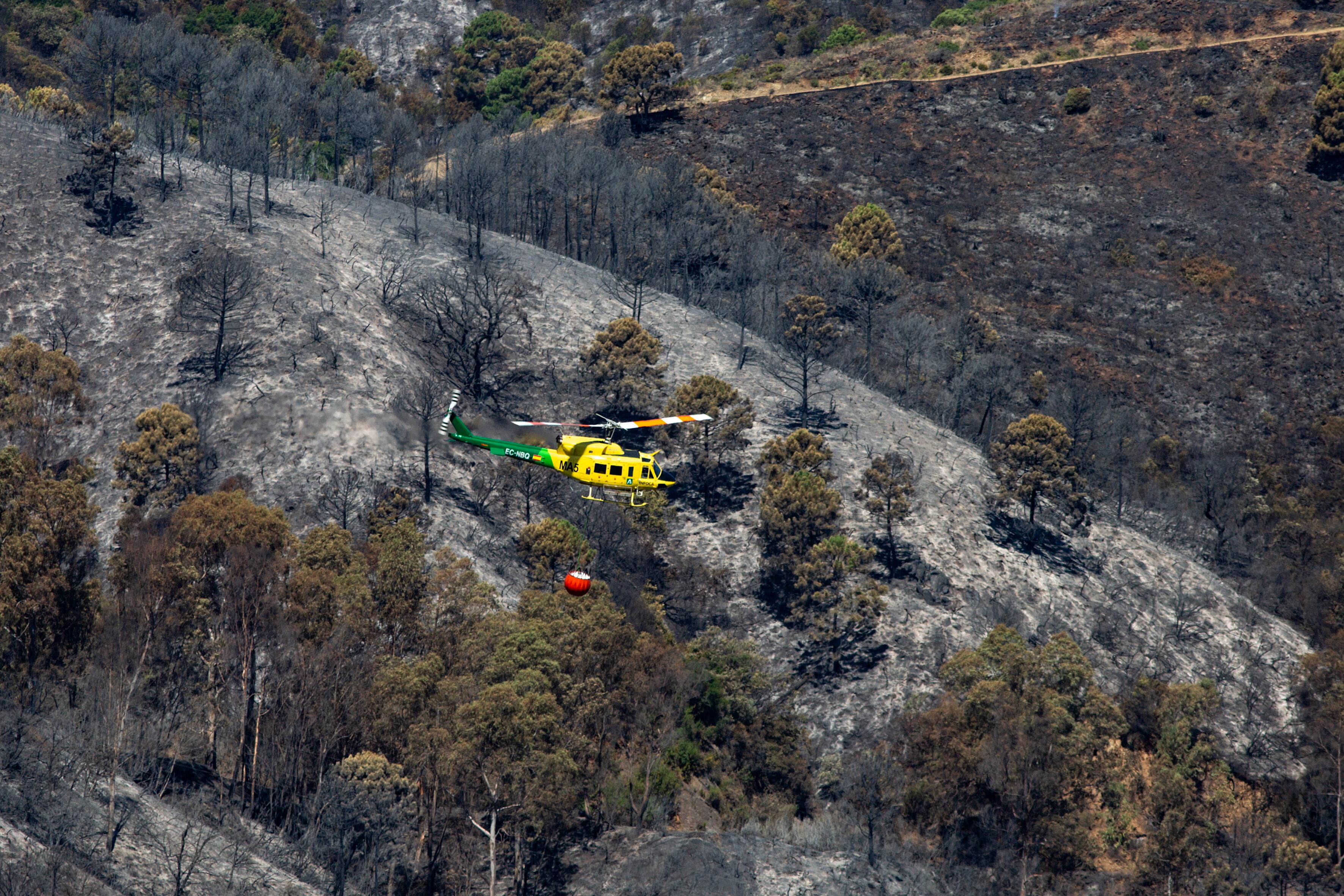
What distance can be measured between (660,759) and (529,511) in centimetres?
2272

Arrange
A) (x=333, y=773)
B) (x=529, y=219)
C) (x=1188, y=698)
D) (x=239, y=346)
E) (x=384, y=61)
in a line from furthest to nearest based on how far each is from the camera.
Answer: (x=384, y=61) < (x=529, y=219) < (x=239, y=346) < (x=1188, y=698) < (x=333, y=773)

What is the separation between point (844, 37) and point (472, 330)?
94382 mm

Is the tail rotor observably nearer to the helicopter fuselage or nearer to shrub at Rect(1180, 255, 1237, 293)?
the helicopter fuselage

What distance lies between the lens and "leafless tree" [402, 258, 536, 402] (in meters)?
93.2

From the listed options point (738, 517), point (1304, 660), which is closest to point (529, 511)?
point (738, 517)

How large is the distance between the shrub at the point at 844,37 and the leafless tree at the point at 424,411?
98.6m

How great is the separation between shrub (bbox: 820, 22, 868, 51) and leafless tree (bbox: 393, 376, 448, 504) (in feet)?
324

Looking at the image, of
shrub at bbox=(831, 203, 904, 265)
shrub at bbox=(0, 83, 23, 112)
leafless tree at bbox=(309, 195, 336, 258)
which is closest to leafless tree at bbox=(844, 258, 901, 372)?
shrub at bbox=(831, 203, 904, 265)

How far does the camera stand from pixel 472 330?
94.9 metres

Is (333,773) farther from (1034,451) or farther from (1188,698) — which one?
(1034,451)

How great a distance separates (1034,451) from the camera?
87312 mm

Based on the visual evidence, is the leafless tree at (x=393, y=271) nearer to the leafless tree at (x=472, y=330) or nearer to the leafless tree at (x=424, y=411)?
the leafless tree at (x=472, y=330)

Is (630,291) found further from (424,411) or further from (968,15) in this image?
(968,15)

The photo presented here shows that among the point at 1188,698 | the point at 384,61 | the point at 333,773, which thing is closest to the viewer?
the point at 333,773
